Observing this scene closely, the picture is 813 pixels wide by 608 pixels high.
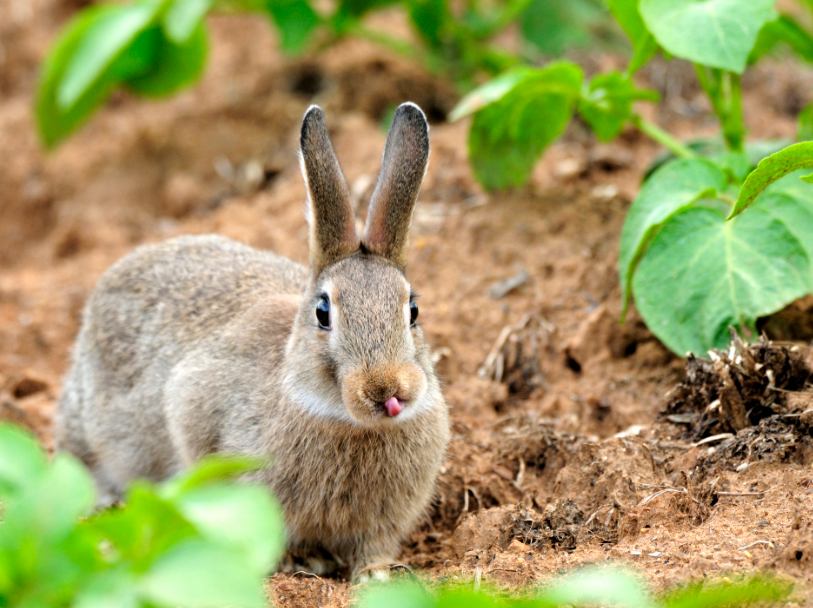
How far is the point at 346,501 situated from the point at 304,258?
3000mm

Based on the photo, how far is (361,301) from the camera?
4016 mm

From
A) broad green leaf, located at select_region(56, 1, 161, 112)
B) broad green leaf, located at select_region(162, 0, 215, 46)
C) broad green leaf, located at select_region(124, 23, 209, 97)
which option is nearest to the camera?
broad green leaf, located at select_region(162, 0, 215, 46)

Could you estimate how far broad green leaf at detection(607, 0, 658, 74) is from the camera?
5.19 meters

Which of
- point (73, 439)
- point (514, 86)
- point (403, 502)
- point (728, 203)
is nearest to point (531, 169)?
point (514, 86)

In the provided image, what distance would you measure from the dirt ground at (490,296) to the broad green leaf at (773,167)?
77 centimetres

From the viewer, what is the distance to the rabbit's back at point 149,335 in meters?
5.19

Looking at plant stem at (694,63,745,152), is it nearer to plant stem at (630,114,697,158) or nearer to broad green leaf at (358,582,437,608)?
plant stem at (630,114,697,158)

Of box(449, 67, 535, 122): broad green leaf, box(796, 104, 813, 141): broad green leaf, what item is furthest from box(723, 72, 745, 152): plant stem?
box(449, 67, 535, 122): broad green leaf

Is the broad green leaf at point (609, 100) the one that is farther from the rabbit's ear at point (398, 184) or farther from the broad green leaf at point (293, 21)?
the broad green leaf at point (293, 21)

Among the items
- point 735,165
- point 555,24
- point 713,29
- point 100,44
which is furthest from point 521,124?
point 100,44

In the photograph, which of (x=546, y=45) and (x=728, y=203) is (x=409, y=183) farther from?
(x=546, y=45)

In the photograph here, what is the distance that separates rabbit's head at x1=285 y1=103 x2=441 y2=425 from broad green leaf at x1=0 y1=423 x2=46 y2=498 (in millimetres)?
1569

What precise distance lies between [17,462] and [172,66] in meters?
6.71

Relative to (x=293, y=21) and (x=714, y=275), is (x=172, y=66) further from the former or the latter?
(x=714, y=275)
